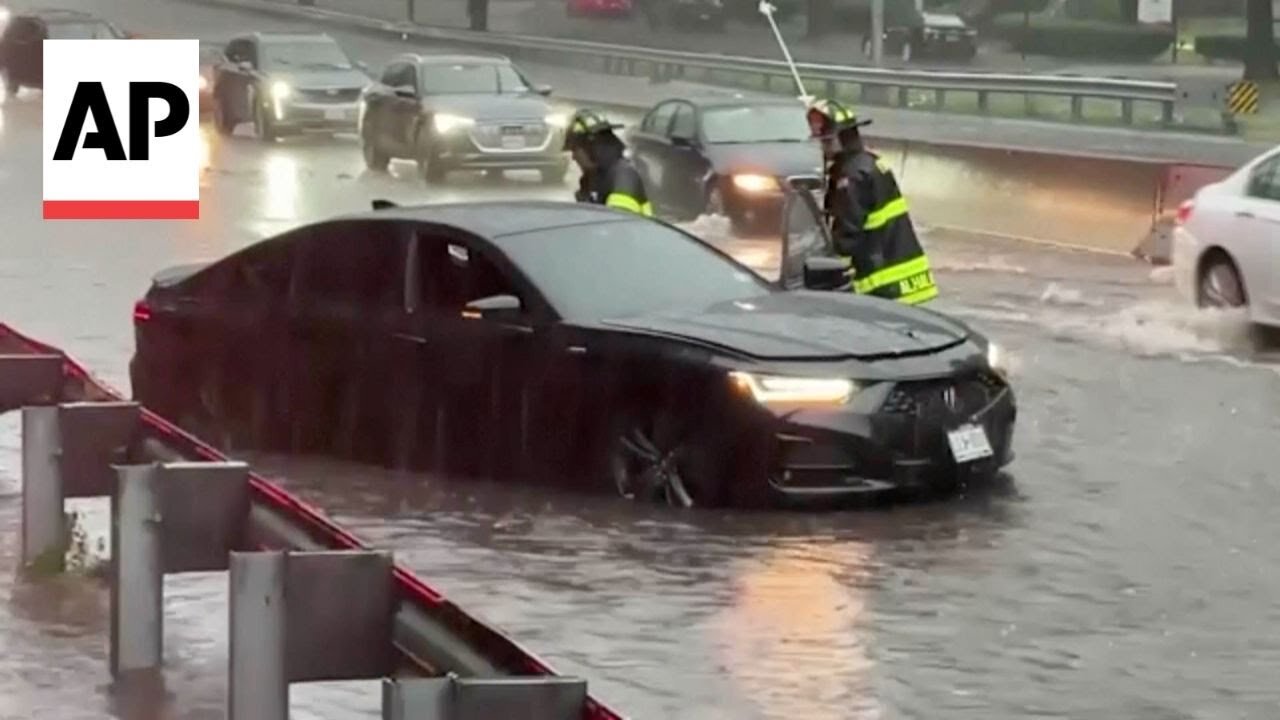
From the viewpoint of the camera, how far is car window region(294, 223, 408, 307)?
13.7m

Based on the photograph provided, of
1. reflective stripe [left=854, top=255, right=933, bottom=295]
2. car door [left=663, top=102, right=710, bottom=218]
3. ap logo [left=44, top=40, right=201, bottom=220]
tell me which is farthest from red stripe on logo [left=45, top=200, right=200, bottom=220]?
reflective stripe [left=854, top=255, right=933, bottom=295]

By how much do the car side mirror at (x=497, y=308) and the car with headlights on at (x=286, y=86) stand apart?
30068 millimetres

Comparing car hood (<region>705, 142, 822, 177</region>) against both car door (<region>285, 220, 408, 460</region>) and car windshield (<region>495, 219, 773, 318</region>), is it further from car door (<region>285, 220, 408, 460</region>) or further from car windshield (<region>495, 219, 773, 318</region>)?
car windshield (<region>495, 219, 773, 318</region>)

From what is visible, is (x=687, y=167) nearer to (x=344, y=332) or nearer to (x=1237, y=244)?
(x=1237, y=244)

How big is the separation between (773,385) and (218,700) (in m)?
3.70

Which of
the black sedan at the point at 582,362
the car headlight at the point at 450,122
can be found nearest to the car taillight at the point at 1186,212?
the black sedan at the point at 582,362

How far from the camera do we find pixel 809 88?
175ft

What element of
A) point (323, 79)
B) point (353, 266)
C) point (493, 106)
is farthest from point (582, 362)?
point (323, 79)

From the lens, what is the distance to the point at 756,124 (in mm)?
29922

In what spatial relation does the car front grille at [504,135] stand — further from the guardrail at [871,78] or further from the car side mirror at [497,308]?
the car side mirror at [497,308]

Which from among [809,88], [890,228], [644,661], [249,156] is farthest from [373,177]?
[644,661]

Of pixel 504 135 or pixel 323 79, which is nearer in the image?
pixel 504 135

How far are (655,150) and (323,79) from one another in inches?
542

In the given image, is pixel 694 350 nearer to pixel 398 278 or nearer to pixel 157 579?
pixel 398 278
